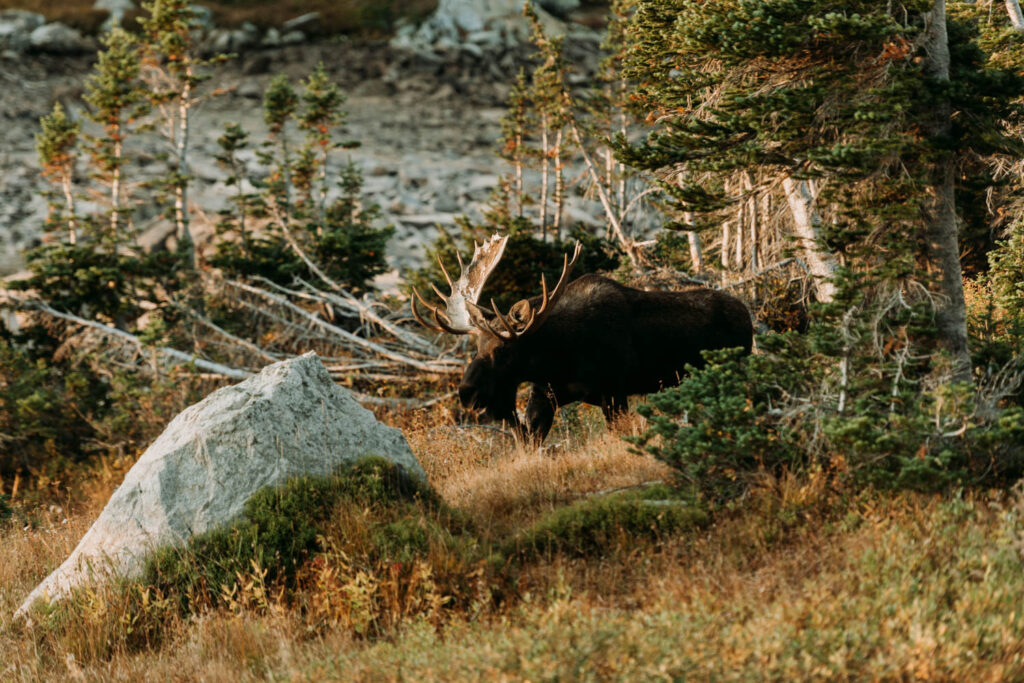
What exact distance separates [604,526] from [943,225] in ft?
12.4

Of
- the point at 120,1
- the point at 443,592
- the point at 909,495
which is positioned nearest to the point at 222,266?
the point at 443,592

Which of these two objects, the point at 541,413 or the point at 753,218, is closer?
the point at 541,413

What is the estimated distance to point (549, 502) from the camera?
6.83 m

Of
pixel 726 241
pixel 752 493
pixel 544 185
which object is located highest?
pixel 544 185

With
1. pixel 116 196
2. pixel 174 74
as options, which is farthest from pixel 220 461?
pixel 174 74

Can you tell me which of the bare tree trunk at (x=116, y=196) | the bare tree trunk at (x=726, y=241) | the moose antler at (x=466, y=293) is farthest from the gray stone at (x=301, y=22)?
the moose antler at (x=466, y=293)

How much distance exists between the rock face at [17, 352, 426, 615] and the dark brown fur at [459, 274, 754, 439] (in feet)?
7.08

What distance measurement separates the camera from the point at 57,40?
45.1m

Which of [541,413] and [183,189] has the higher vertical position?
[183,189]

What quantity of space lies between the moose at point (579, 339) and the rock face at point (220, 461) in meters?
2.17

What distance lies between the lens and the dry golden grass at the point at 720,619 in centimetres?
393

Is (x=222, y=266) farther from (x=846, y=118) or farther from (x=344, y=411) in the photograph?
(x=846, y=118)

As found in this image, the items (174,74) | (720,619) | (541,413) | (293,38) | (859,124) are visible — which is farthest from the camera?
(293,38)

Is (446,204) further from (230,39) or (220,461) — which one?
(220,461)
